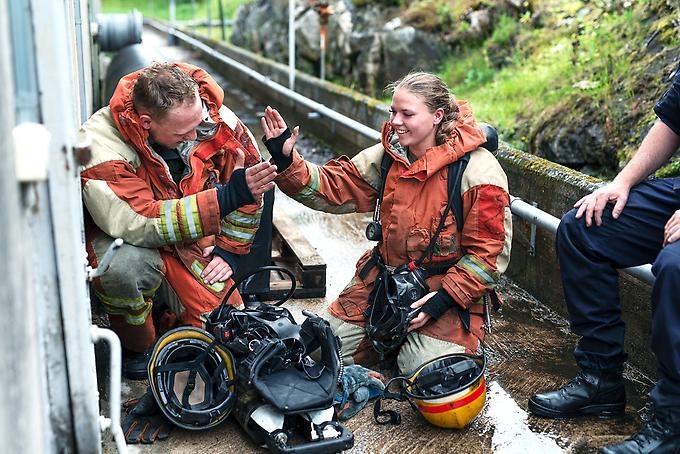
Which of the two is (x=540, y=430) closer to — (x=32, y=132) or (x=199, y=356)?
Result: (x=199, y=356)

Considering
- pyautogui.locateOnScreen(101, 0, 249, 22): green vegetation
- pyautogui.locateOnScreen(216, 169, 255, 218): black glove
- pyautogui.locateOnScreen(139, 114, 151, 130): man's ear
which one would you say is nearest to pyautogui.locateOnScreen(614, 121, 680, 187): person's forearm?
pyautogui.locateOnScreen(216, 169, 255, 218): black glove

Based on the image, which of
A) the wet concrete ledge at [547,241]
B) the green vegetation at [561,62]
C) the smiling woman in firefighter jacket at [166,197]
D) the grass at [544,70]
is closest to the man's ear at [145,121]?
the smiling woman in firefighter jacket at [166,197]

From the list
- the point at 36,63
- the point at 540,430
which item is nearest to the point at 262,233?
the point at 540,430

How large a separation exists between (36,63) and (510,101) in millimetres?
Answer: 5177

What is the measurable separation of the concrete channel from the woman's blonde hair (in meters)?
1.05

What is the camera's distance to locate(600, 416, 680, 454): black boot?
2.81m

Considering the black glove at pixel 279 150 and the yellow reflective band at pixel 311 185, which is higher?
the black glove at pixel 279 150

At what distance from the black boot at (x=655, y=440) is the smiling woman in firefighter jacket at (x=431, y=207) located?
0.75 meters

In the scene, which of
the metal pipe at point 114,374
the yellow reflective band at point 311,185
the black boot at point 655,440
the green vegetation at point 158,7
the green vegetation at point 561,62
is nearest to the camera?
the metal pipe at point 114,374

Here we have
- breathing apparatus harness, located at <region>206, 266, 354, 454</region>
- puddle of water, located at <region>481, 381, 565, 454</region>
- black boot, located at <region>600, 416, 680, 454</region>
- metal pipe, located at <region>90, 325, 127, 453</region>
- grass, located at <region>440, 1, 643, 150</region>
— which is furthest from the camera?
grass, located at <region>440, 1, 643, 150</region>

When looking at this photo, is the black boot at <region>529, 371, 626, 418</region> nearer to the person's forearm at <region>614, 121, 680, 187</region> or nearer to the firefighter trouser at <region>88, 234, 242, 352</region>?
the person's forearm at <region>614, 121, 680, 187</region>

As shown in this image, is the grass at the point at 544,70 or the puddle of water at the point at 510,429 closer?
the puddle of water at the point at 510,429

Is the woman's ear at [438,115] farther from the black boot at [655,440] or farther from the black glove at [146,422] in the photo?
the black glove at [146,422]

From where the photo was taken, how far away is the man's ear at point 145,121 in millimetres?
3352
